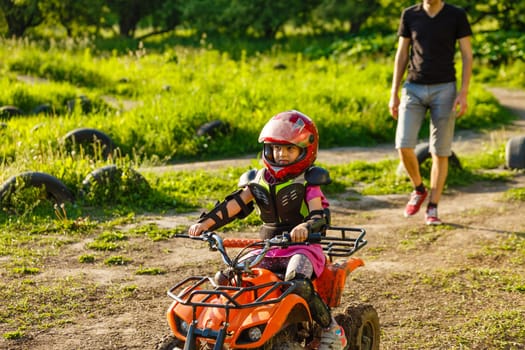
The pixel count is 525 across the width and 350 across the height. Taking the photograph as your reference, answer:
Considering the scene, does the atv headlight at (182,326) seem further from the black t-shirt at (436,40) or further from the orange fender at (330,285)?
the black t-shirt at (436,40)

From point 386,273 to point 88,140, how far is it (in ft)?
16.6

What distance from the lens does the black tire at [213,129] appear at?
11688 mm

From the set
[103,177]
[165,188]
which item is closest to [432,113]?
[165,188]

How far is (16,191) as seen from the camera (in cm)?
795

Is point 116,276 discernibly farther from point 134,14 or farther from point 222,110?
point 134,14

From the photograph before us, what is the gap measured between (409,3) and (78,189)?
1867 cm

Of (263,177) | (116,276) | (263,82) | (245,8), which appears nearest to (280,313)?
(263,177)

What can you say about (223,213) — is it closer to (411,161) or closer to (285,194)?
(285,194)

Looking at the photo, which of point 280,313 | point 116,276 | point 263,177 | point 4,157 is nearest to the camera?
point 280,313

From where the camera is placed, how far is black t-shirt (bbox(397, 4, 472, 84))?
7980 millimetres

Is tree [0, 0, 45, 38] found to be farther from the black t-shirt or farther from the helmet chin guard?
the helmet chin guard

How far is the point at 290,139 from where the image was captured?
14.3 ft

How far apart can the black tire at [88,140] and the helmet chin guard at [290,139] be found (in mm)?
5977

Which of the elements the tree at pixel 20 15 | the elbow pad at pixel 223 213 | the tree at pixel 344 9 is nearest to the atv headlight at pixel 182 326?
the elbow pad at pixel 223 213
